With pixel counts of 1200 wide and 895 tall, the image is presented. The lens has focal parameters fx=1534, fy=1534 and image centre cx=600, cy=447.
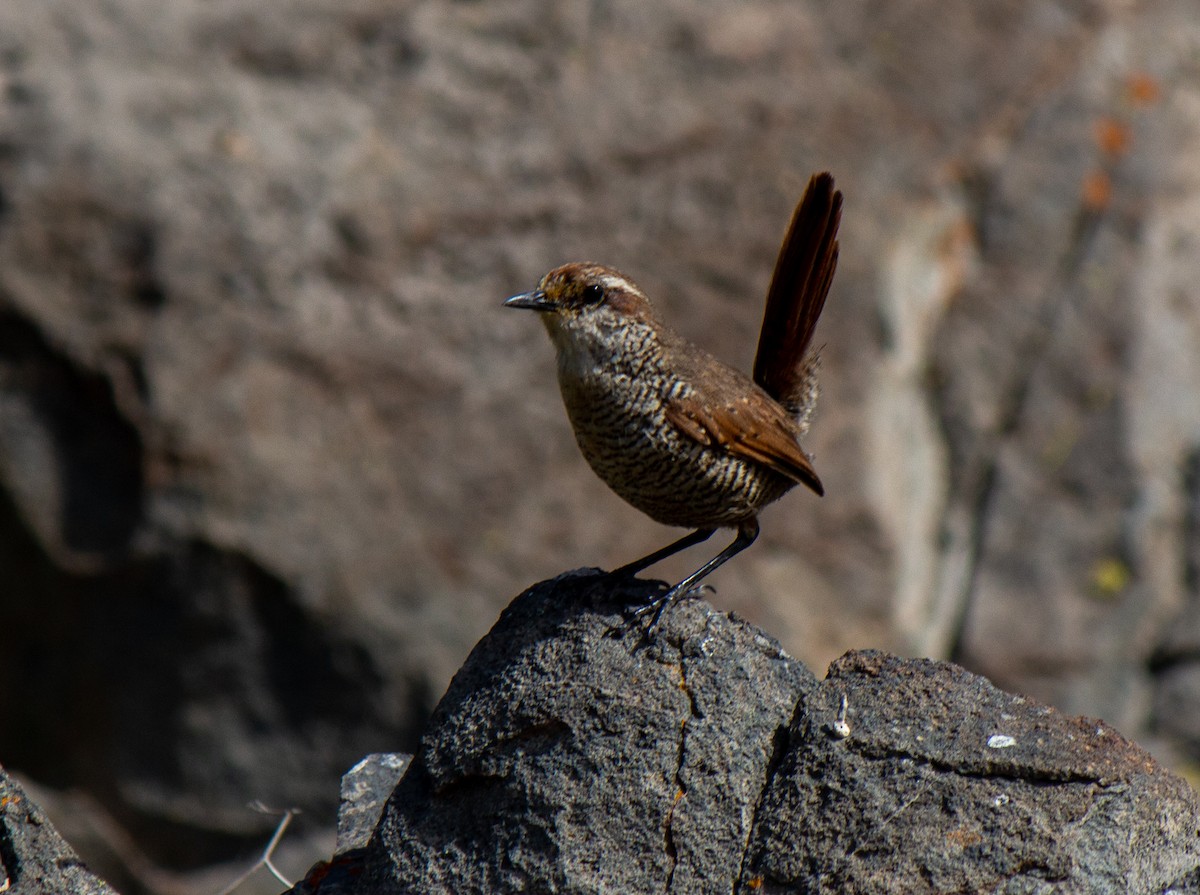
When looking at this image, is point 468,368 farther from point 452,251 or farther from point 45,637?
point 45,637

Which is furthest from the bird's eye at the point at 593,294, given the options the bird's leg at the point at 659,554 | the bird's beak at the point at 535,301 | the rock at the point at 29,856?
the rock at the point at 29,856

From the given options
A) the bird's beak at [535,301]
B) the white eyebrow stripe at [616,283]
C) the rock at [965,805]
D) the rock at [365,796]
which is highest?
the white eyebrow stripe at [616,283]

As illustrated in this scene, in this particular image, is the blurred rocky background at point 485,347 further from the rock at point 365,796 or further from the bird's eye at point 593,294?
the bird's eye at point 593,294

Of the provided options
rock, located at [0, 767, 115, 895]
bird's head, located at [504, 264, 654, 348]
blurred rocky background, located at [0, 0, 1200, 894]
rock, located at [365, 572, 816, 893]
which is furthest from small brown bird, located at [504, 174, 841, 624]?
blurred rocky background, located at [0, 0, 1200, 894]

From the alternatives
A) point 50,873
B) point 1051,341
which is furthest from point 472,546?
point 50,873

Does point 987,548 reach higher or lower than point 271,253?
higher

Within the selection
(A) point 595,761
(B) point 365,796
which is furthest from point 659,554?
(A) point 595,761

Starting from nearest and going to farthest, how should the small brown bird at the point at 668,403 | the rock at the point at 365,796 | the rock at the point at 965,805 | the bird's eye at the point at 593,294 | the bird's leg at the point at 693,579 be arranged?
the rock at the point at 965,805 < the bird's leg at the point at 693,579 < the rock at the point at 365,796 < the small brown bird at the point at 668,403 < the bird's eye at the point at 593,294
